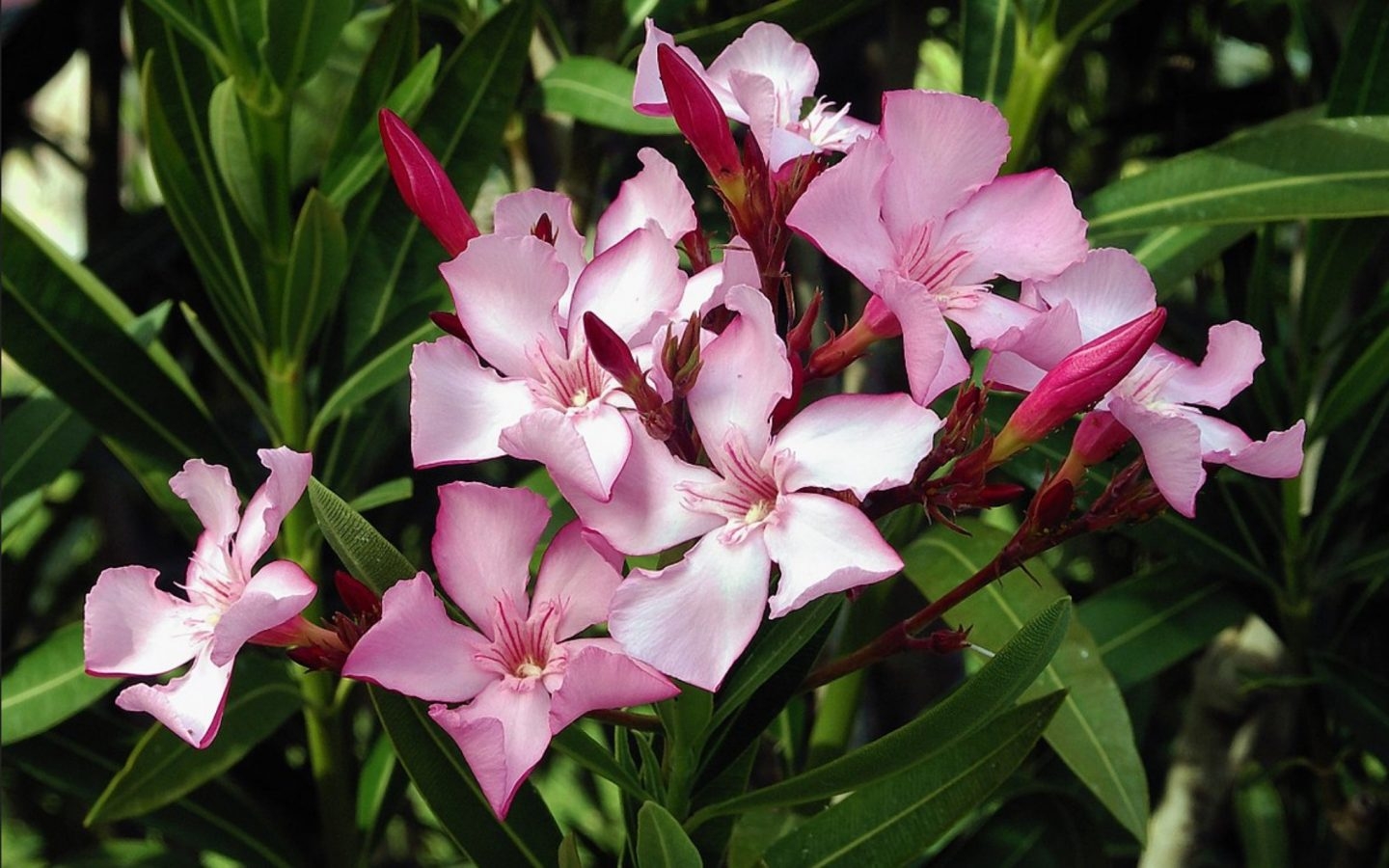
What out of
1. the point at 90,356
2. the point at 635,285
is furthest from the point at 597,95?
the point at 635,285

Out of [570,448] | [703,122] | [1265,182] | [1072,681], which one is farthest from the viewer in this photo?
[1265,182]

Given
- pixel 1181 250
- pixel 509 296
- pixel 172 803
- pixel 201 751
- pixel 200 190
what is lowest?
pixel 172 803

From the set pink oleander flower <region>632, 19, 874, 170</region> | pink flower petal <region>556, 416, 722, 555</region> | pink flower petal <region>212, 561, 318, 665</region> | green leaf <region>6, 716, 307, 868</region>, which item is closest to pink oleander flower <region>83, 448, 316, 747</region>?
pink flower petal <region>212, 561, 318, 665</region>

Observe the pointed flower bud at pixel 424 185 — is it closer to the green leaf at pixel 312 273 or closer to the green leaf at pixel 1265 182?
the green leaf at pixel 312 273

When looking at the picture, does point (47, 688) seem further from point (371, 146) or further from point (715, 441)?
point (715, 441)

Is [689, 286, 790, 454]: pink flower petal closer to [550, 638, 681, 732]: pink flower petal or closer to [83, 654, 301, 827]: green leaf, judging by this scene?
[550, 638, 681, 732]: pink flower petal
